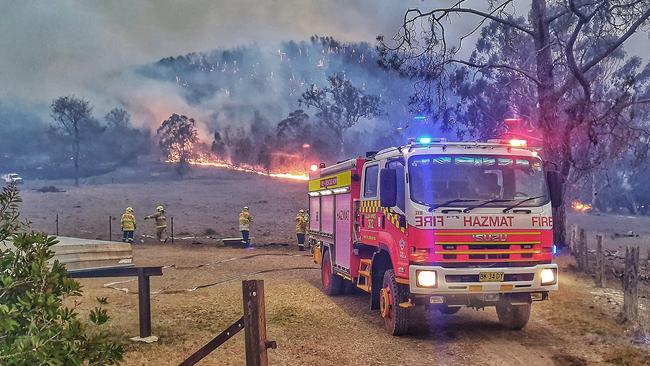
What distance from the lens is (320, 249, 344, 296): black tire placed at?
11.4 metres

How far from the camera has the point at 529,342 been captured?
311 inches

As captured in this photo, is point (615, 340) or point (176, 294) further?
point (176, 294)

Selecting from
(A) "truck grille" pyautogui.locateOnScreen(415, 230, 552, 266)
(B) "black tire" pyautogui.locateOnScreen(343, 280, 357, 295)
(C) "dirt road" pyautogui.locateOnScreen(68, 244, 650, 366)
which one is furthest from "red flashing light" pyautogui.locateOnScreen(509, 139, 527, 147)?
(B) "black tire" pyautogui.locateOnScreen(343, 280, 357, 295)

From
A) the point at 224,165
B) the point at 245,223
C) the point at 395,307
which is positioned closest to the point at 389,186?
the point at 395,307

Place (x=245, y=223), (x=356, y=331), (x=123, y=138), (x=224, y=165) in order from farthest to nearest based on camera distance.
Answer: (x=123, y=138)
(x=224, y=165)
(x=245, y=223)
(x=356, y=331)

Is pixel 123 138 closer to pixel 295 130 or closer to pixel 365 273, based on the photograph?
pixel 295 130

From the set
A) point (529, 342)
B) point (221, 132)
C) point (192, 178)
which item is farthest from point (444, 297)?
point (221, 132)

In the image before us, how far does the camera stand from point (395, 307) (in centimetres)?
794

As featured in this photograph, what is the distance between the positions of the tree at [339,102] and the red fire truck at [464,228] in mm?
63014

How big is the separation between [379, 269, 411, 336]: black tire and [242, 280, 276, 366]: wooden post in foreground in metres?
3.89

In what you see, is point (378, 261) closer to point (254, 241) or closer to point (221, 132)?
point (254, 241)

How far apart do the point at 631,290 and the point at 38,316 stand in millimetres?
8893

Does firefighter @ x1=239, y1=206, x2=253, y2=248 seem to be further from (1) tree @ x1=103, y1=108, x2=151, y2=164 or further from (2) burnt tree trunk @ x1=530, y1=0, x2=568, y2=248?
(1) tree @ x1=103, y1=108, x2=151, y2=164

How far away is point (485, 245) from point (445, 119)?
17429 mm
